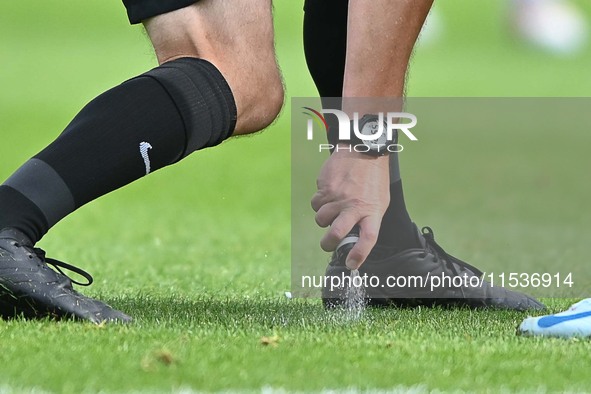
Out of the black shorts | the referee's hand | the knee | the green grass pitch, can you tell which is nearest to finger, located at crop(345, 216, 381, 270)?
the referee's hand

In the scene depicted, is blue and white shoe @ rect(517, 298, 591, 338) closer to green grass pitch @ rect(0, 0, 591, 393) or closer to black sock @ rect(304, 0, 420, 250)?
green grass pitch @ rect(0, 0, 591, 393)

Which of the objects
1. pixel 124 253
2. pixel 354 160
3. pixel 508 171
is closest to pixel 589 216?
pixel 508 171

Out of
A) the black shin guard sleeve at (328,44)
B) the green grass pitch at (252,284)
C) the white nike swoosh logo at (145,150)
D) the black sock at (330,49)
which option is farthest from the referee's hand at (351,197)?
the black shin guard sleeve at (328,44)

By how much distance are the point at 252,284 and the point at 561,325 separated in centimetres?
134

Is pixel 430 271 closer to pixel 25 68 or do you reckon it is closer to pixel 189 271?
pixel 189 271

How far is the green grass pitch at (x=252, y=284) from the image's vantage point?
1.85 m

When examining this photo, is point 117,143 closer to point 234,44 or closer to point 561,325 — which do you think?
point 234,44

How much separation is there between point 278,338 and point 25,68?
11855 millimetres

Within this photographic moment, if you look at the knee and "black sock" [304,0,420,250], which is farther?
"black sock" [304,0,420,250]

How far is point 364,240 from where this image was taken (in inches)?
103

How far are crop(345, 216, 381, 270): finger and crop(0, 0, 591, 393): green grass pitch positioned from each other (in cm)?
12

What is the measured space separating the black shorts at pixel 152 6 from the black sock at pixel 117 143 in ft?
0.42

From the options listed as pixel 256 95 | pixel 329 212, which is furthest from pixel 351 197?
pixel 256 95

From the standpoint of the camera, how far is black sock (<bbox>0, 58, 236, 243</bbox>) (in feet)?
7.80
